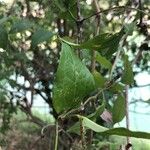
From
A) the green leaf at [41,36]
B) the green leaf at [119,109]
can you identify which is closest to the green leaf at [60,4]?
the green leaf at [41,36]

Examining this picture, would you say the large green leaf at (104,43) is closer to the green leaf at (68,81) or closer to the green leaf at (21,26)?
the green leaf at (68,81)

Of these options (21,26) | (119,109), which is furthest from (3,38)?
(119,109)

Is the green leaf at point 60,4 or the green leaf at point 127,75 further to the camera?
the green leaf at point 60,4

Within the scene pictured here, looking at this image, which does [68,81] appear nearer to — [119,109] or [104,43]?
[104,43]

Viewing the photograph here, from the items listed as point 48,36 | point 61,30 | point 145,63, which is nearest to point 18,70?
point 61,30

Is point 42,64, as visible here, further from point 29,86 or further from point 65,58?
point 65,58

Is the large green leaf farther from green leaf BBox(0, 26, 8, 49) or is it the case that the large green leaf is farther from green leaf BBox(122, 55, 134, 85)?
green leaf BBox(0, 26, 8, 49)
